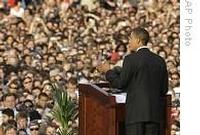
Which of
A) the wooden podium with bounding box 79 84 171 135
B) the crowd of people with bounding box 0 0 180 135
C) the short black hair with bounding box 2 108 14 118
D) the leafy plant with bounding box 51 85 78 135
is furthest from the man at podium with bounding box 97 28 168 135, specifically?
the short black hair with bounding box 2 108 14 118

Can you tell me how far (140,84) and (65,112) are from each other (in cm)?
347

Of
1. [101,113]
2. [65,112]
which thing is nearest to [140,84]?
[101,113]

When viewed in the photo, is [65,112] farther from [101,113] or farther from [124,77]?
[124,77]

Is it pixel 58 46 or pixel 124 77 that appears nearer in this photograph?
pixel 124 77

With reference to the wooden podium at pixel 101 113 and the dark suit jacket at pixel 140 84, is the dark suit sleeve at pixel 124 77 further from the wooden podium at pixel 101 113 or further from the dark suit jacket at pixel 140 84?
the wooden podium at pixel 101 113

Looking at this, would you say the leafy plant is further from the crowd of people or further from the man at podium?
the man at podium

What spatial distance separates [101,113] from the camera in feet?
18.5

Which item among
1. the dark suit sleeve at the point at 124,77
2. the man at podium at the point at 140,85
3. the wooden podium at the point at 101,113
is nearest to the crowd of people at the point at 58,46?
the wooden podium at the point at 101,113

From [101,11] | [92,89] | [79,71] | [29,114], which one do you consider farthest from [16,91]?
[92,89]

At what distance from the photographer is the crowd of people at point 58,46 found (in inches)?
367

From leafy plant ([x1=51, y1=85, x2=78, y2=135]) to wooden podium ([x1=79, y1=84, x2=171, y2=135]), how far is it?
2.36 m

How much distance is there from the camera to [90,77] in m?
9.55

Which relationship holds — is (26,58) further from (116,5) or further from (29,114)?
(116,5)

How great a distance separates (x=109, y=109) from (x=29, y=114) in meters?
4.22
